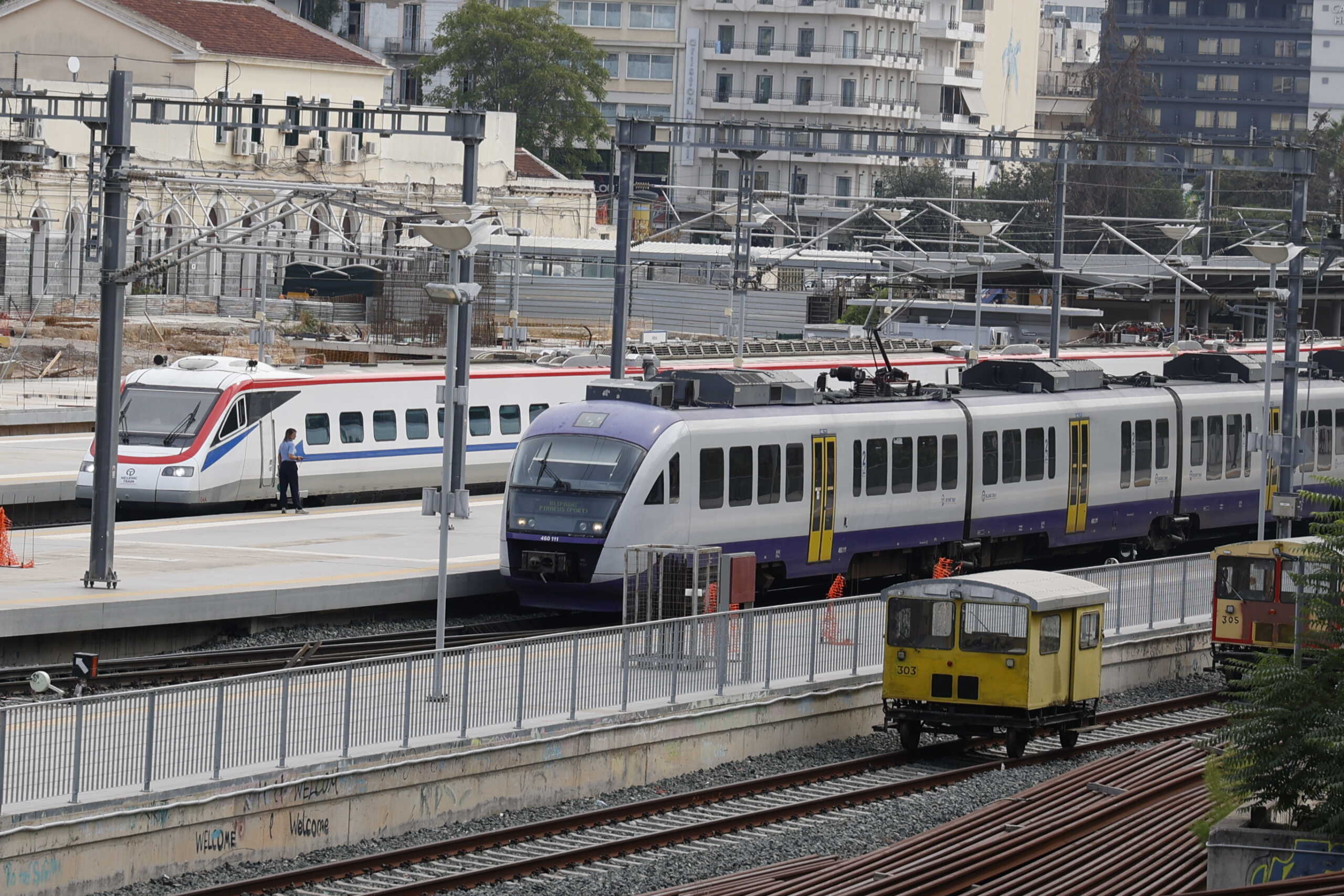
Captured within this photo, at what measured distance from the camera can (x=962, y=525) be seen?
33.3 meters

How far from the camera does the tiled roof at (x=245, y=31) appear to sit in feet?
271

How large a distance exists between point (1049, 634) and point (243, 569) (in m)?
11.3

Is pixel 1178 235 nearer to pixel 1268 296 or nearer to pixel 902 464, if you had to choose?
pixel 1268 296

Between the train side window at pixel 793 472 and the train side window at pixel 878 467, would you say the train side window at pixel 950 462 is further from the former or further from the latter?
the train side window at pixel 793 472

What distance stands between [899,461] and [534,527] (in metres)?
6.56

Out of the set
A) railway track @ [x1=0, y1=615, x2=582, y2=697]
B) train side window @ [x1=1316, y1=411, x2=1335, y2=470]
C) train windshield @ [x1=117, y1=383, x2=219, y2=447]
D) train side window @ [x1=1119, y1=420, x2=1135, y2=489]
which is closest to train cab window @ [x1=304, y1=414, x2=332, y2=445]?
train windshield @ [x1=117, y1=383, x2=219, y2=447]

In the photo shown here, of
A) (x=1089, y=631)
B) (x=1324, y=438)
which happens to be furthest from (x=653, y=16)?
(x=1089, y=631)

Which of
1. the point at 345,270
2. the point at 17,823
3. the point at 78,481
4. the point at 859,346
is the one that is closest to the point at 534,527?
the point at 78,481

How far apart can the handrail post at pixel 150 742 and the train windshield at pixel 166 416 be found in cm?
1819

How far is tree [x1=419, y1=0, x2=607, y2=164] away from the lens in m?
110

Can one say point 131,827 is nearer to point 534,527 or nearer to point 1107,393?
point 534,527

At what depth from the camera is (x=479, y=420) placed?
41.9 metres

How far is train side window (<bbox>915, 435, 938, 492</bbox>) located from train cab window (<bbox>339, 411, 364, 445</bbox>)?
445 inches

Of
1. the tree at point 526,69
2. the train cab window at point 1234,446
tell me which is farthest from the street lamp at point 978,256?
the tree at point 526,69
